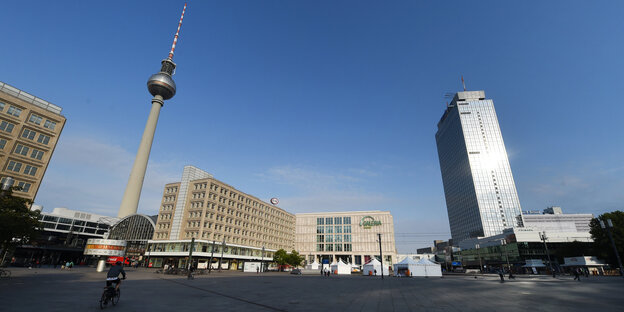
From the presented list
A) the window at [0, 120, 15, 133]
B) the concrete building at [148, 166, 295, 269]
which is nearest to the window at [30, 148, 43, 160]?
the window at [0, 120, 15, 133]

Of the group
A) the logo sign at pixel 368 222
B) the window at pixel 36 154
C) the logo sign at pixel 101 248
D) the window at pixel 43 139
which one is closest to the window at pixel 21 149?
the window at pixel 36 154

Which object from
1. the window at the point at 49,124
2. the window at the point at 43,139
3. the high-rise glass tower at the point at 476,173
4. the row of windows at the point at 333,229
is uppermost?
the high-rise glass tower at the point at 476,173

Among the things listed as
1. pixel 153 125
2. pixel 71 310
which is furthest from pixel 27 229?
pixel 153 125

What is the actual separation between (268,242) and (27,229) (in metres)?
78.0

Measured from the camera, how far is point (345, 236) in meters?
107

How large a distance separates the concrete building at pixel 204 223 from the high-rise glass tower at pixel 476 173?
109623 millimetres

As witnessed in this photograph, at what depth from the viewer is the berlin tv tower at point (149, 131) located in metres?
80.2

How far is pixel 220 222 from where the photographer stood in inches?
2908

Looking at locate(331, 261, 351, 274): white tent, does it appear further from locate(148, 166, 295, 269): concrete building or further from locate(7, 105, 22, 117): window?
locate(7, 105, 22, 117): window

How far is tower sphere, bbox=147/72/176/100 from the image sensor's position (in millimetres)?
90188

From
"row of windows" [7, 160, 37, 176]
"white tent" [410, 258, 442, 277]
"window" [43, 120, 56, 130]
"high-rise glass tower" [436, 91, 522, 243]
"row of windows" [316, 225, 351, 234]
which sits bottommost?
"white tent" [410, 258, 442, 277]

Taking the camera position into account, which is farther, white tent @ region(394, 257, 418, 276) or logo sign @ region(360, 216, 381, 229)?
logo sign @ region(360, 216, 381, 229)

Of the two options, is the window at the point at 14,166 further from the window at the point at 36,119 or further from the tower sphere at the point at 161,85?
the tower sphere at the point at 161,85

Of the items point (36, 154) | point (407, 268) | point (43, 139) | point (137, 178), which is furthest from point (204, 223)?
point (407, 268)
